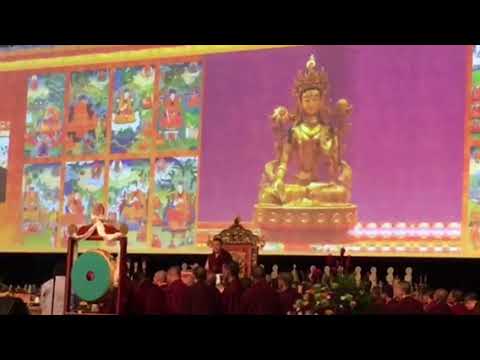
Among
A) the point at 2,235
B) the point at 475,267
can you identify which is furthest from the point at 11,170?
the point at 475,267

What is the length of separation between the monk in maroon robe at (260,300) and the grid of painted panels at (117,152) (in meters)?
2.53

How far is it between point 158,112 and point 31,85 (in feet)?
5.47

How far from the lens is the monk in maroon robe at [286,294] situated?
25.7 ft

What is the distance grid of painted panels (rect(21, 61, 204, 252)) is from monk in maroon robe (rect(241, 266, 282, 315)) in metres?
2.53

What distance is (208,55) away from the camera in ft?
33.7

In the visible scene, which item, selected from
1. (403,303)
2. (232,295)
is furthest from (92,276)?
(403,303)

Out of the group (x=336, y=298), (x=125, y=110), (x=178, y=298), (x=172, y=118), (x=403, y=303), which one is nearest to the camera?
(x=336, y=298)

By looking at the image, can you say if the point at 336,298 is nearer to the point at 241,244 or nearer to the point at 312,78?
the point at 241,244

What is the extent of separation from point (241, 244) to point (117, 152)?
2.18 metres

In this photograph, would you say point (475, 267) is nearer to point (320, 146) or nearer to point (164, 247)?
point (320, 146)

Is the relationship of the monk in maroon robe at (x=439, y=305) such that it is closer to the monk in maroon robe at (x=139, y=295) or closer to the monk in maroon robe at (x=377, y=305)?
the monk in maroon robe at (x=377, y=305)

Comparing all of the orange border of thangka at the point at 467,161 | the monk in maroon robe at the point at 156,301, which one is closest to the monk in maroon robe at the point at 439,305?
the orange border of thangka at the point at 467,161

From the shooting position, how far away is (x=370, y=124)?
9594mm

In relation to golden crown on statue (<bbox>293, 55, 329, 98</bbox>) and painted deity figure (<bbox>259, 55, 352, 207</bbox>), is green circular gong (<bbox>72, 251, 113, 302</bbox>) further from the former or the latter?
golden crown on statue (<bbox>293, 55, 329, 98</bbox>)
